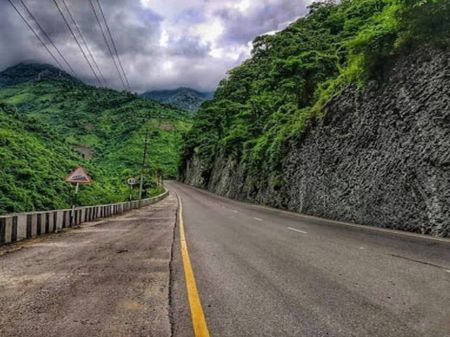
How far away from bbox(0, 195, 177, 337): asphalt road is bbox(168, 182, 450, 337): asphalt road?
1.20 feet

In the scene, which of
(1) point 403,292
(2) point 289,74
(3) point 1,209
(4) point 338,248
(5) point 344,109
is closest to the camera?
(1) point 403,292

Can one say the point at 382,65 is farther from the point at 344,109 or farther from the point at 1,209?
the point at 1,209

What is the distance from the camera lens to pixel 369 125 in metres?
20.9

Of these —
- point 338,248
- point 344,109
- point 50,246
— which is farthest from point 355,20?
point 50,246

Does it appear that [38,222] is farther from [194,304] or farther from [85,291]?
[194,304]

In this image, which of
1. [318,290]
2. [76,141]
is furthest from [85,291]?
[76,141]

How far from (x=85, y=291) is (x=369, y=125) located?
18.2 meters

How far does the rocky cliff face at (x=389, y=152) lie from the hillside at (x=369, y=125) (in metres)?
0.05

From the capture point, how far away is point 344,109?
24.0 meters

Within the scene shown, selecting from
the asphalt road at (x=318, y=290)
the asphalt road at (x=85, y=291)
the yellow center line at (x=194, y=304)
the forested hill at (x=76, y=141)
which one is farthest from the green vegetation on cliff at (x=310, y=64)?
the forested hill at (x=76, y=141)

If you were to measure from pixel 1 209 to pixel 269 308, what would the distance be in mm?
26601

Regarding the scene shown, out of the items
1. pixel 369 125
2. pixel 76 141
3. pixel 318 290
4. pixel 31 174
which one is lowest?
pixel 318 290

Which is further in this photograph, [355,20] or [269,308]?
[355,20]

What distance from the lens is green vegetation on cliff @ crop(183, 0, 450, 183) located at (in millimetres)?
19125
